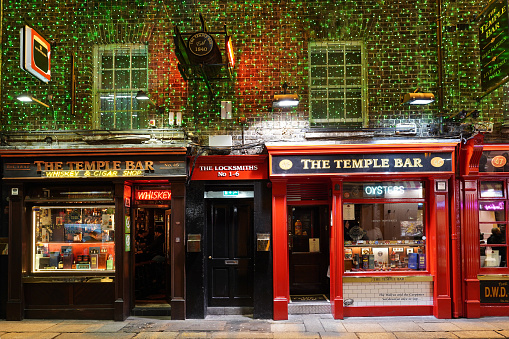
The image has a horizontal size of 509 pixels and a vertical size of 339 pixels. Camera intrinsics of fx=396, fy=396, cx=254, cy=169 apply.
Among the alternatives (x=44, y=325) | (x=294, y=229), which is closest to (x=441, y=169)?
(x=294, y=229)

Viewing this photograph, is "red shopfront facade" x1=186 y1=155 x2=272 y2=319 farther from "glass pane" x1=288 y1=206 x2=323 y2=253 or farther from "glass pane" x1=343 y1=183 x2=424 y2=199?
"glass pane" x1=343 y1=183 x2=424 y2=199

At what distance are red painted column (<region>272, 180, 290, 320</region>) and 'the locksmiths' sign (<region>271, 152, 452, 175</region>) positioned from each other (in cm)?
49

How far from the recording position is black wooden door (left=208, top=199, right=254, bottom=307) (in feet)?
31.5

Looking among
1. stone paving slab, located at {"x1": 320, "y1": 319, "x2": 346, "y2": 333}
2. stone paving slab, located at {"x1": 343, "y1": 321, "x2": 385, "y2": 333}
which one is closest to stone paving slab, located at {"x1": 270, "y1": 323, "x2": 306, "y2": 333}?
stone paving slab, located at {"x1": 320, "y1": 319, "x2": 346, "y2": 333}

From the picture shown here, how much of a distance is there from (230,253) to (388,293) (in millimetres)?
3807

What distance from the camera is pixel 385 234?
31.2 ft

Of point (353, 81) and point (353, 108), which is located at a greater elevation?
point (353, 81)

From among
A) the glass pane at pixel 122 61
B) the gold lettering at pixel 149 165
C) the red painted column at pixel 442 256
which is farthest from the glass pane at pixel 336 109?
the glass pane at pixel 122 61

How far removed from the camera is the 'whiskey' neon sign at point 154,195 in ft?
32.6

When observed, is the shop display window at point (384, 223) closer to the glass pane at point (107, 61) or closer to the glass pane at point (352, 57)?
the glass pane at point (352, 57)

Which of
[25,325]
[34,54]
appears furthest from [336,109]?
[25,325]

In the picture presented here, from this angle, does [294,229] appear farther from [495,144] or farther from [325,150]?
[495,144]

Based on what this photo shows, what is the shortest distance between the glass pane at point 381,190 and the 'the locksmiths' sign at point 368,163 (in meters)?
0.61

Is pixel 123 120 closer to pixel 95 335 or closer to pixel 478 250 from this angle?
pixel 95 335
